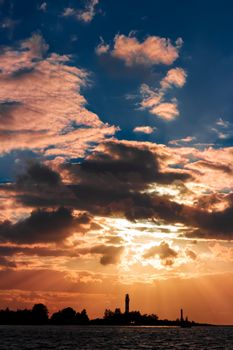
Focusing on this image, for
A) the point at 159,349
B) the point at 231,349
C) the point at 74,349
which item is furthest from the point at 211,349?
the point at 74,349

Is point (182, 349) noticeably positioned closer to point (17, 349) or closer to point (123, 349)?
point (123, 349)

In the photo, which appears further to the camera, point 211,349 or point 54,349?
point 211,349

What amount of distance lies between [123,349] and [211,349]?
83.4 feet

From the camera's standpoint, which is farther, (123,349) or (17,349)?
(123,349)

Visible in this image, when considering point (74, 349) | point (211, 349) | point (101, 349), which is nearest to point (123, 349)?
point (101, 349)

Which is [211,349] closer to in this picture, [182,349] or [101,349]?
[182,349]

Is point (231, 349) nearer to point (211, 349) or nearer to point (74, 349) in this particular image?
point (211, 349)

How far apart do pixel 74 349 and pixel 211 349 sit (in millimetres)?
39354

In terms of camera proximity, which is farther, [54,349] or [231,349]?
[231,349]

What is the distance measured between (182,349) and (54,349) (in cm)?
3523

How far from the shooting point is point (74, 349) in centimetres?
12400

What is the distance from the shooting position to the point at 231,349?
132000 millimetres

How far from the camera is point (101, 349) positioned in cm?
12694

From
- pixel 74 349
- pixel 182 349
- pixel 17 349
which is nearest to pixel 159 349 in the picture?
pixel 182 349
